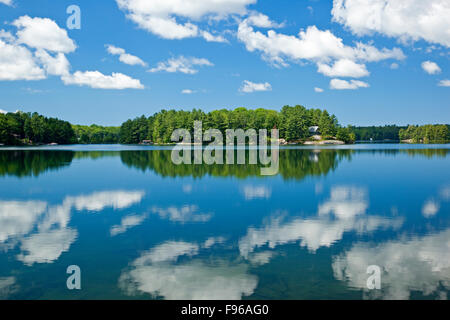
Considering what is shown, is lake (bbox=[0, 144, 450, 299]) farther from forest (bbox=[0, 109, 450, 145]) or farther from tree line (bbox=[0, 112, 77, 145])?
tree line (bbox=[0, 112, 77, 145])

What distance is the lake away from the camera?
24.6 ft

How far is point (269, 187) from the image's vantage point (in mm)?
21578

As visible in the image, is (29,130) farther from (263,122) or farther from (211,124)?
(263,122)

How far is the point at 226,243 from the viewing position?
1047 cm

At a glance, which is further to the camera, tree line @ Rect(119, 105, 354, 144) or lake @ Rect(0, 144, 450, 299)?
tree line @ Rect(119, 105, 354, 144)

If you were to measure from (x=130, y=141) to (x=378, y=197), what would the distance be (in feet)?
515

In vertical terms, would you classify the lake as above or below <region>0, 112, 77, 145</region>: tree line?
below

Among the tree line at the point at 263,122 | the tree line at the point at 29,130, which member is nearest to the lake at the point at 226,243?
the tree line at the point at 263,122

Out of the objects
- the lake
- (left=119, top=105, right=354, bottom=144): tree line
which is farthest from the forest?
the lake

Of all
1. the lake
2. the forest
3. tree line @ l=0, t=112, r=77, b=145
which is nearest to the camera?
the lake

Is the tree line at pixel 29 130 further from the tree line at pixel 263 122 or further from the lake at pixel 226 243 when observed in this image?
the lake at pixel 226 243

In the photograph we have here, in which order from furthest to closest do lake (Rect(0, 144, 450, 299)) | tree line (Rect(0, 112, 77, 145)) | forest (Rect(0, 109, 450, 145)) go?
forest (Rect(0, 109, 450, 145)), tree line (Rect(0, 112, 77, 145)), lake (Rect(0, 144, 450, 299))
